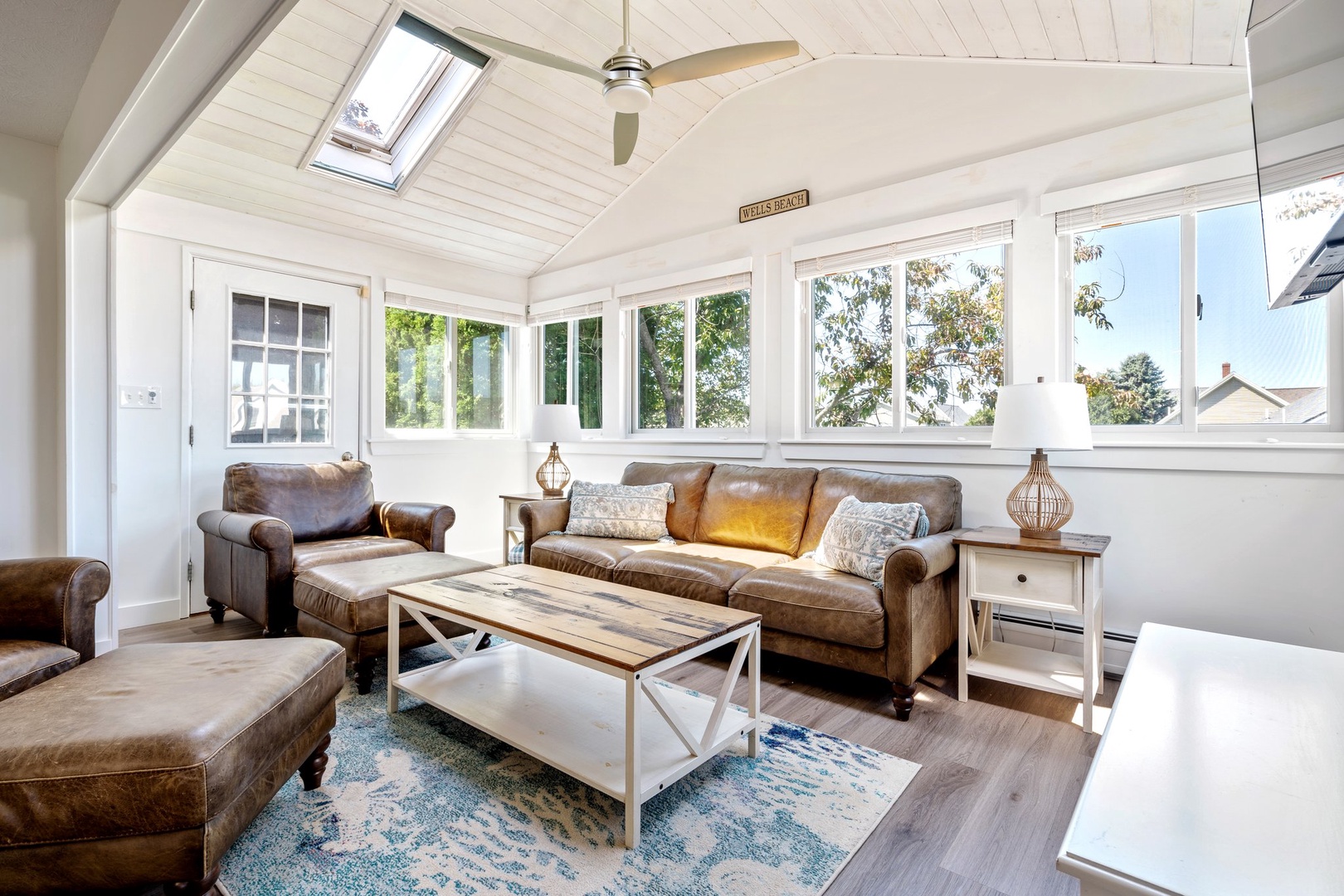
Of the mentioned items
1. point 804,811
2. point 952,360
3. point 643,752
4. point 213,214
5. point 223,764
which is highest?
point 213,214

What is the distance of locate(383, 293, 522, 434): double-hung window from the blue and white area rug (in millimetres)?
2978

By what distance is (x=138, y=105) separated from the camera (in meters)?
2.07

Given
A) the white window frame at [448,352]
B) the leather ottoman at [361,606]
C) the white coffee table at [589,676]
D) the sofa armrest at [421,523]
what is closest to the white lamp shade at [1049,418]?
the white coffee table at [589,676]

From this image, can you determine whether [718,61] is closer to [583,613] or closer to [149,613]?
[583,613]

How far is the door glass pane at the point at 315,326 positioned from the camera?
13.6 ft

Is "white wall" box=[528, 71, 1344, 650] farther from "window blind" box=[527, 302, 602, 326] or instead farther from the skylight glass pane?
the skylight glass pane

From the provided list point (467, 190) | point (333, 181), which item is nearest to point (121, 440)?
point (333, 181)

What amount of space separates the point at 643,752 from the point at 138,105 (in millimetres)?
2645

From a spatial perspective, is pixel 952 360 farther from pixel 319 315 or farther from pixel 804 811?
pixel 319 315

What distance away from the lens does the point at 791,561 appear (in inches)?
120

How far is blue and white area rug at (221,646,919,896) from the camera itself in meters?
1.47

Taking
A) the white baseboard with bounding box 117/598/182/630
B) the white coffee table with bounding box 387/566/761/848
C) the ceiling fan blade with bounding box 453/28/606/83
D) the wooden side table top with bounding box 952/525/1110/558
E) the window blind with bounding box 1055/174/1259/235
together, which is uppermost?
the ceiling fan blade with bounding box 453/28/606/83

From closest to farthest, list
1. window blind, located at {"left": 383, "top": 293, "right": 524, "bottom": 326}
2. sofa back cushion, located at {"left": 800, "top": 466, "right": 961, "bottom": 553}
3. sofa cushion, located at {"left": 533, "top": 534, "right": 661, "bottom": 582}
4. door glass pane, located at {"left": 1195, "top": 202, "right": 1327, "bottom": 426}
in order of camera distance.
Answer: door glass pane, located at {"left": 1195, "top": 202, "right": 1327, "bottom": 426} < sofa back cushion, located at {"left": 800, "top": 466, "right": 961, "bottom": 553} < sofa cushion, located at {"left": 533, "top": 534, "right": 661, "bottom": 582} < window blind, located at {"left": 383, "top": 293, "right": 524, "bottom": 326}

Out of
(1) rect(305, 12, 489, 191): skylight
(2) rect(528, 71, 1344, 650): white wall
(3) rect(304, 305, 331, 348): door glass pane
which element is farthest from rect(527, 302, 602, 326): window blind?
(3) rect(304, 305, 331, 348): door glass pane
